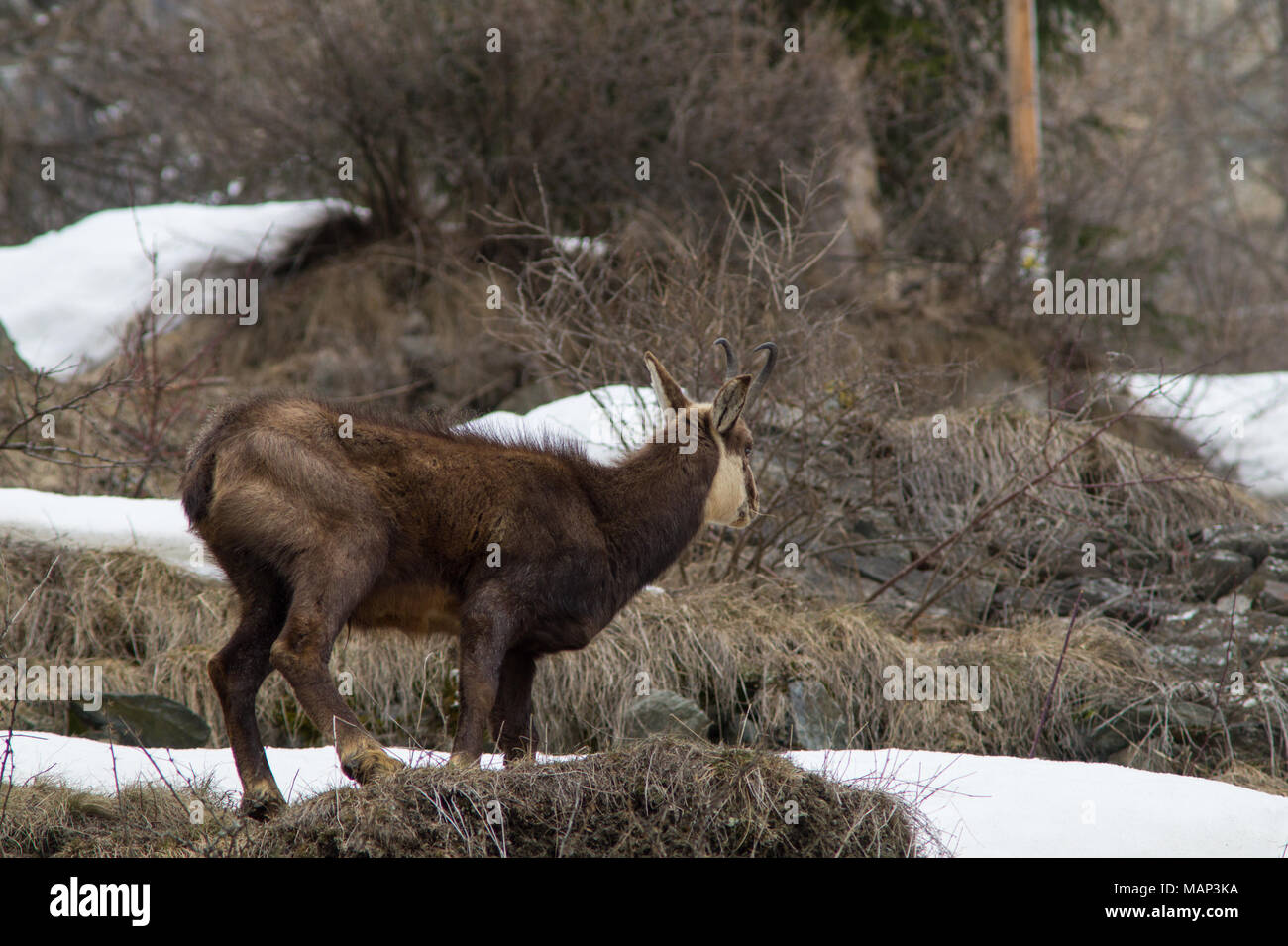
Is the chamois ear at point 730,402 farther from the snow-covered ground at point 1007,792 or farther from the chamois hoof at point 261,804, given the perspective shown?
the chamois hoof at point 261,804

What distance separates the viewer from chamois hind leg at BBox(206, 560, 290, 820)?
5.05 m

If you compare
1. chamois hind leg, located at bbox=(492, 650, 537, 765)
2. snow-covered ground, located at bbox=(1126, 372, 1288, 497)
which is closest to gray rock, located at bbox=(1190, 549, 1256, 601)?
snow-covered ground, located at bbox=(1126, 372, 1288, 497)

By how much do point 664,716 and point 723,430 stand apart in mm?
1779

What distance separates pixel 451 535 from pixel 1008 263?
8120 mm

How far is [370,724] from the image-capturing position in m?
7.47

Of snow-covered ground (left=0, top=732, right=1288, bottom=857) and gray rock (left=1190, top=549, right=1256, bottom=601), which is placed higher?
gray rock (left=1190, top=549, right=1256, bottom=601)

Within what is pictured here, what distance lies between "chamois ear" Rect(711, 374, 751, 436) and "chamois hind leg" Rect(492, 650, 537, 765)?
1328mm

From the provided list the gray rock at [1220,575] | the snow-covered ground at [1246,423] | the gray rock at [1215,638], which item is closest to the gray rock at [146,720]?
the gray rock at [1215,638]

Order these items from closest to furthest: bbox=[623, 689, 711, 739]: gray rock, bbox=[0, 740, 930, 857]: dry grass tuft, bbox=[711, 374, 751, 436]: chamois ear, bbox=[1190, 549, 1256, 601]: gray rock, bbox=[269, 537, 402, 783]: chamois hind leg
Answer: bbox=[0, 740, 930, 857]: dry grass tuft < bbox=[269, 537, 402, 783]: chamois hind leg < bbox=[711, 374, 751, 436]: chamois ear < bbox=[623, 689, 711, 739]: gray rock < bbox=[1190, 549, 1256, 601]: gray rock

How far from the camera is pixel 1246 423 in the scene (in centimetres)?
1183

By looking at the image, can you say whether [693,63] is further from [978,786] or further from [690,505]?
[978,786]

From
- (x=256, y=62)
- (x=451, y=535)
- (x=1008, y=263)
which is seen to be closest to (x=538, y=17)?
(x=256, y=62)

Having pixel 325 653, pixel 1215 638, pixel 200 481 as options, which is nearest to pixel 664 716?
pixel 325 653

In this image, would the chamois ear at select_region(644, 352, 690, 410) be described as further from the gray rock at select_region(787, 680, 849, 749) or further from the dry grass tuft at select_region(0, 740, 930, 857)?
the gray rock at select_region(787, 680, 849, 749)
